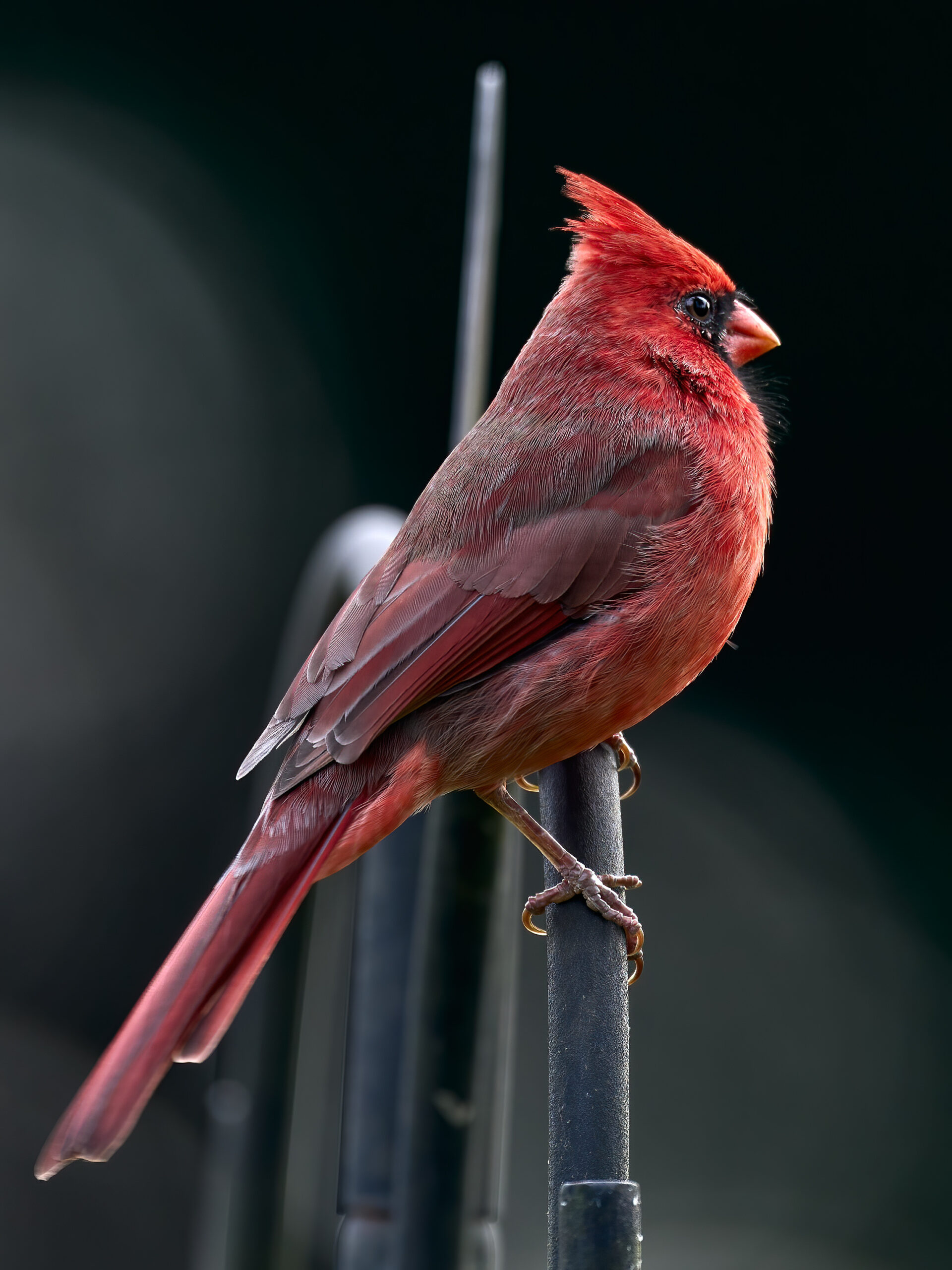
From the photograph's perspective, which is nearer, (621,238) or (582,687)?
(582,687)

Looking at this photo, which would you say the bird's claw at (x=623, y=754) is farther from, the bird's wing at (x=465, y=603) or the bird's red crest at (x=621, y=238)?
the bird's red crest at (x=621, y=238)

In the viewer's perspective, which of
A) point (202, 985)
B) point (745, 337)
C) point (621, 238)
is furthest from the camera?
point (745, 337)

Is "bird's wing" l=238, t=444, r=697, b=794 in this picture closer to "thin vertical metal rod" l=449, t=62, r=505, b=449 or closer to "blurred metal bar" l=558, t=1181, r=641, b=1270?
"thin vertical metal rod" l=449, t=62, r=505, b=449

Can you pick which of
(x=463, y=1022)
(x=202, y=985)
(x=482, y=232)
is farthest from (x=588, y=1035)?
(x=482, y=232)

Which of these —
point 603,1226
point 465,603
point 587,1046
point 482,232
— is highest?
point 482,232

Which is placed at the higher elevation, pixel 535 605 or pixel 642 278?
pixel 642 278

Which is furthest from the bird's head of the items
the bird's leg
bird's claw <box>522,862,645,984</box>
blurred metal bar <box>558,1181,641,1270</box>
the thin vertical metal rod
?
blurred metal bar <box>558,1181,641,1270</box>

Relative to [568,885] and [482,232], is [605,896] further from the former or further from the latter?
[482,232]

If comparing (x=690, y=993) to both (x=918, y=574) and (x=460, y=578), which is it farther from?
(x=460, y=578)
